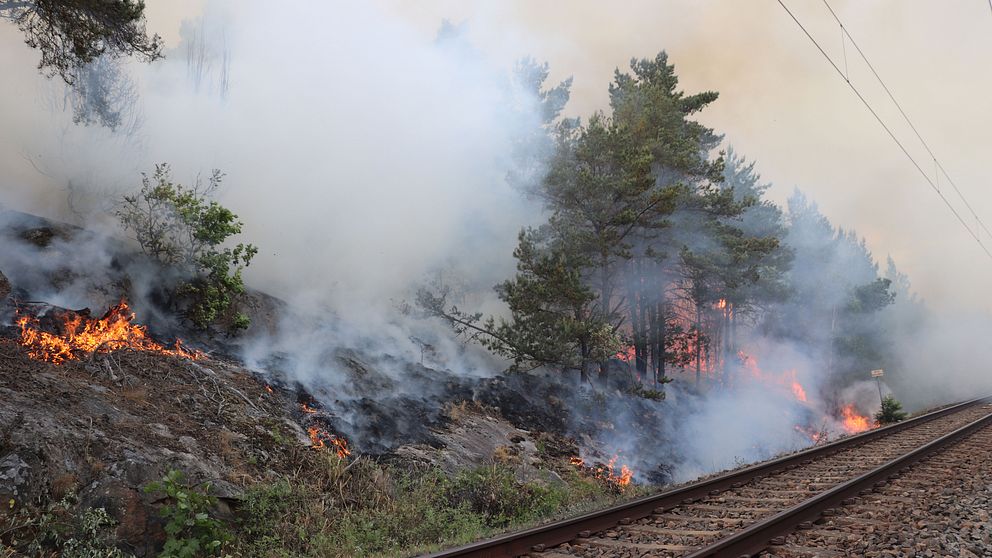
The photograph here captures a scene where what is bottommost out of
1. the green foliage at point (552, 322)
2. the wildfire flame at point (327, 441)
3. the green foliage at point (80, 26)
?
the wildfire flame at point (327, 441)

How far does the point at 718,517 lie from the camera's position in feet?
20.9

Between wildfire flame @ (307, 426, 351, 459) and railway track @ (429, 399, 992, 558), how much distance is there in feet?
13.6

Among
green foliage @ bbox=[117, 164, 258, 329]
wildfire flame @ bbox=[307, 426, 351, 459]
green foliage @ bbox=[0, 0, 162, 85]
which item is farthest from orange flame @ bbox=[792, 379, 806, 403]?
green foliage @ bbox=[0, 0, 162, 85]

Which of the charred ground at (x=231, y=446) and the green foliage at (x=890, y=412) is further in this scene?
the green foliage at (x=890, y=412)

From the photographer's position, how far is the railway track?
518cm

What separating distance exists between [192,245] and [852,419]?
3728cm

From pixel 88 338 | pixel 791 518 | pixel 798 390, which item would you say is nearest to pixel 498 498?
pixel 791 518

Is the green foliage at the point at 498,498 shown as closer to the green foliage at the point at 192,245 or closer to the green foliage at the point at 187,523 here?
the green foliage at the point at 187,523

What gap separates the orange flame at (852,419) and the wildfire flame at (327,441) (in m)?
30.3

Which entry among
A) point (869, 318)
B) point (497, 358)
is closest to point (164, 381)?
point (497, 358)

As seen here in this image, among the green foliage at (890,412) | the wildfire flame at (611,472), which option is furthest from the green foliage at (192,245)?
the green foliage at (890,412)

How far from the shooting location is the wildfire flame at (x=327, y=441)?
8.74m

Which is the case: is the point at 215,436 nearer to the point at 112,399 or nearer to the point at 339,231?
the point at 112,399

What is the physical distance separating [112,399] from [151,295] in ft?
14.4
